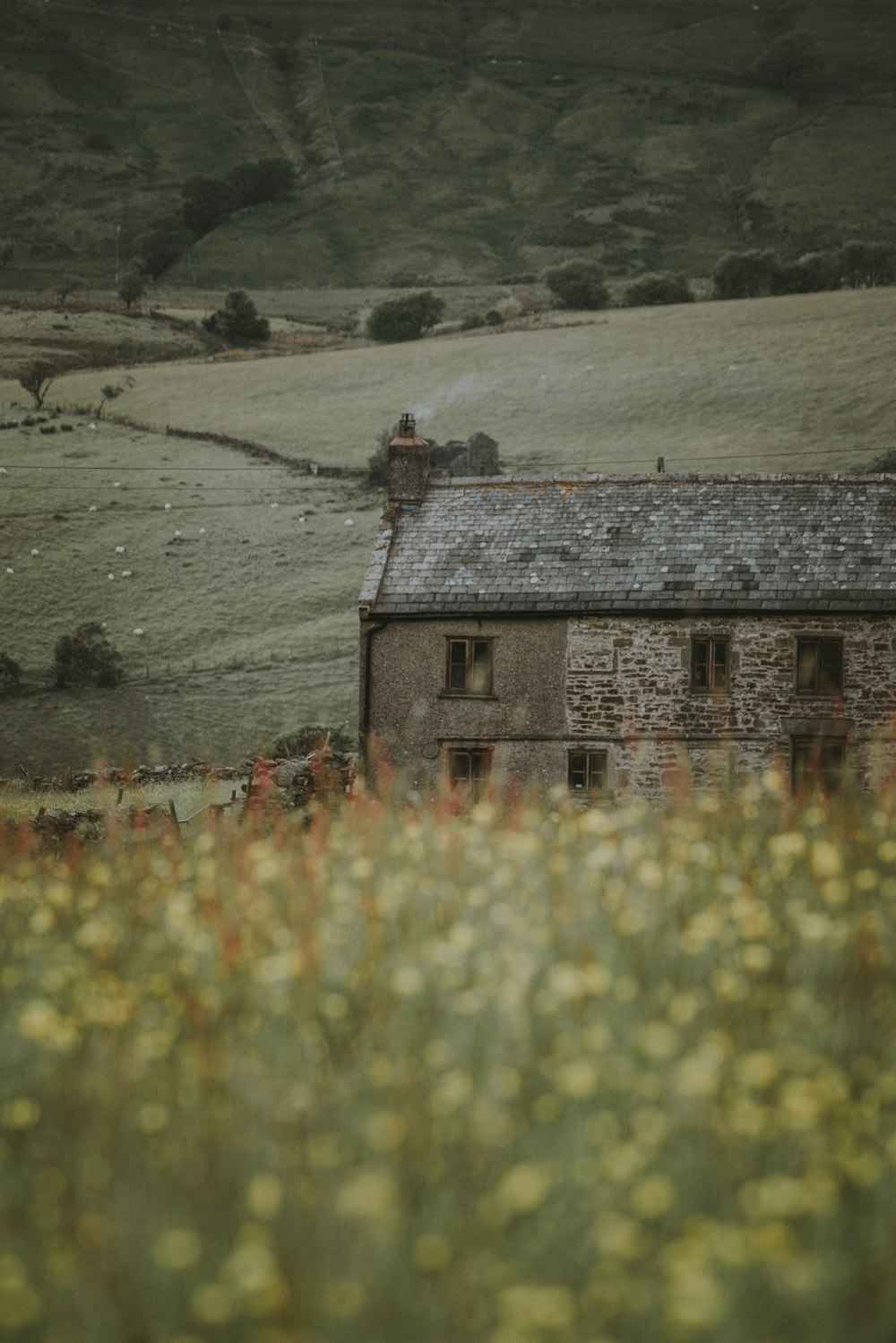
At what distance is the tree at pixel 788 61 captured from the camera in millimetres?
125000

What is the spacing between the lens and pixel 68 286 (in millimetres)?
89562

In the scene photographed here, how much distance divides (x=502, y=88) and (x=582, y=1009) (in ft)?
475

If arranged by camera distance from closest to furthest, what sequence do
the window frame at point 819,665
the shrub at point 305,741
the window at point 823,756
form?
the window at point 823,756
the window frame at point 819,665
the shrub at point 305,741

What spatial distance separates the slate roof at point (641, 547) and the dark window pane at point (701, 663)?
0.79 meters

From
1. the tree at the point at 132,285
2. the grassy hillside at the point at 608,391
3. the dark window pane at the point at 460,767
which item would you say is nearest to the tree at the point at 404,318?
the grassy hillside at the point at 608,391

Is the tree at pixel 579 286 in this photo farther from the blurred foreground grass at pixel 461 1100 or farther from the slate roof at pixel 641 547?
the blurred foreground grass at pixel 461 1100

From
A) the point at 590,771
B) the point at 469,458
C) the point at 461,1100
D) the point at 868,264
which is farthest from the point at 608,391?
the point at 461,1100

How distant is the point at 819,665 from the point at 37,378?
56522mm

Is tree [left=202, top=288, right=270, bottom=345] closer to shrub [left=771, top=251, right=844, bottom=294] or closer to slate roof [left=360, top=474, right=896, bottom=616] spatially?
shrub [left=771, top=251, right=844, bottom=294]

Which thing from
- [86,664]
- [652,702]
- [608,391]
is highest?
[608,391]

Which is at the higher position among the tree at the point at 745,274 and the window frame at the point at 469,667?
the tree at the point at 745,274

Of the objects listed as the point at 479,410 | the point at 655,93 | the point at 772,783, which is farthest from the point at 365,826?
the point at 655,93

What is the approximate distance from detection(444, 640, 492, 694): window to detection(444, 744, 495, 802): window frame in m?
1.25

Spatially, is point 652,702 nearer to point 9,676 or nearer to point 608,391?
point 9,676
